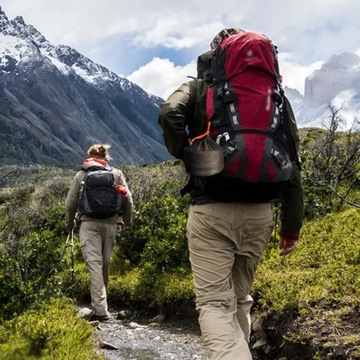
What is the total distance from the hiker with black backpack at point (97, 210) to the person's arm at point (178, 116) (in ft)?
12.0

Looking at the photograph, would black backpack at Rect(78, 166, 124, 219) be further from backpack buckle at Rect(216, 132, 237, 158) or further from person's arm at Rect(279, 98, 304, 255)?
backpack buckle at Rect(216, 132, 237, 158)

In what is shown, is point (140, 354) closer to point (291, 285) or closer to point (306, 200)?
point (291, 285)

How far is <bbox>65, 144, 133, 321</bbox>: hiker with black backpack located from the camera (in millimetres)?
7145

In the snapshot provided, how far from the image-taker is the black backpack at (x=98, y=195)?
7.12 metres

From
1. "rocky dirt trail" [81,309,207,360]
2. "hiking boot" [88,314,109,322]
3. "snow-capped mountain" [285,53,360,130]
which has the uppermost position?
"snow-capped mountain" [285,53,360,130]

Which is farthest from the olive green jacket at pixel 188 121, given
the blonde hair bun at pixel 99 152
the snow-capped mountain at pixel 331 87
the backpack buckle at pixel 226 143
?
the snow-capped mountain at pixel 331 87

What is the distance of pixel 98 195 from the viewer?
23.4 ft

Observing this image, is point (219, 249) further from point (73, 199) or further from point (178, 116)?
point (73, 199)

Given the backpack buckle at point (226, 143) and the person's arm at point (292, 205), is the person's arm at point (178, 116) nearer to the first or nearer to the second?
the backpack buckle at point (226, 143)

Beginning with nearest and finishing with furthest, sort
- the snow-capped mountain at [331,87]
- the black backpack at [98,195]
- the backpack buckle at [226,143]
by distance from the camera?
the backpack buckle at [226,143] → the black backpack at [98,195] → the snow-capped mountain at [331,87]

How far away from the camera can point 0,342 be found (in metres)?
5.00

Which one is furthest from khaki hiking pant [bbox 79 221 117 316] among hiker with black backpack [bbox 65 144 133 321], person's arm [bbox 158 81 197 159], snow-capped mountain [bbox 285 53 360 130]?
snow-capped mountain [bbox 285 53 360 130]

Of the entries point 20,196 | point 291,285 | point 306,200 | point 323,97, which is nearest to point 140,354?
point 291,285

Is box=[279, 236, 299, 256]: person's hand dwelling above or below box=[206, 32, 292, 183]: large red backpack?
below
